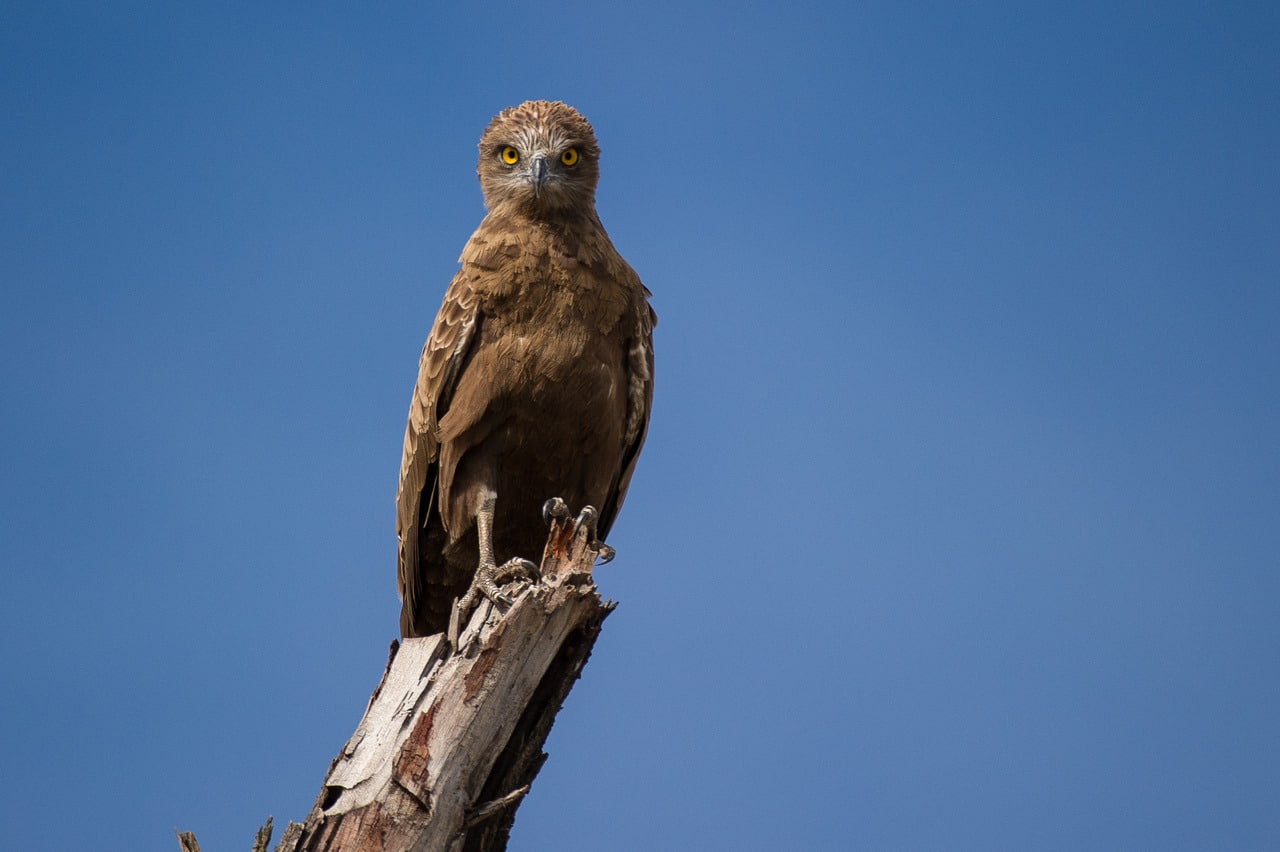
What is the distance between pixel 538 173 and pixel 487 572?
2.41 meters

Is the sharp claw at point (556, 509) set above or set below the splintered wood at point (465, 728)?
above

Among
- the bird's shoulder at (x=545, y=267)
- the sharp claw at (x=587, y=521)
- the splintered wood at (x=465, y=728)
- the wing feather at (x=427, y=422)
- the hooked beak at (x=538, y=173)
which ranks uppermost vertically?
the hooked beak at (x=538, y=173)

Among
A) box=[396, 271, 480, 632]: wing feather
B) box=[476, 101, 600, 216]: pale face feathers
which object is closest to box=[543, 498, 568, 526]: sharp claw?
box=[396, 271, 480, 632]: wing feather

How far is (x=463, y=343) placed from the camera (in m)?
7.52

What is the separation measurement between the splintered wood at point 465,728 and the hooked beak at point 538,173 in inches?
92.6

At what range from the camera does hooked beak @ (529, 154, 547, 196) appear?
25.5ft

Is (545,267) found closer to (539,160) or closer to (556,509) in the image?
(539,160)

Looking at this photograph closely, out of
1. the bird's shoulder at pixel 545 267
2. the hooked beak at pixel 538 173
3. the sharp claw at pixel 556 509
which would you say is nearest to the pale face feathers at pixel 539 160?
the hooked beak at pixel 538 173

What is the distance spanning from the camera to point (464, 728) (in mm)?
5883

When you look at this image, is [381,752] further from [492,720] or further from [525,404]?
[525,404]

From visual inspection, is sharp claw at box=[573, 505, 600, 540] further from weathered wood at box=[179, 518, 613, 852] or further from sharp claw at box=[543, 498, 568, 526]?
sharp claw at box=[543, 498, 568, 526]

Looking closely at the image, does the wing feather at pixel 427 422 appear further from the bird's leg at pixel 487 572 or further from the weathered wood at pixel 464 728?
Answer: the weathered wood at pixel 464 728

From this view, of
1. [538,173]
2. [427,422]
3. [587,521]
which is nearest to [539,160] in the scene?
[538,173]

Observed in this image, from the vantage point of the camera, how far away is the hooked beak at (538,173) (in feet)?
25.5
